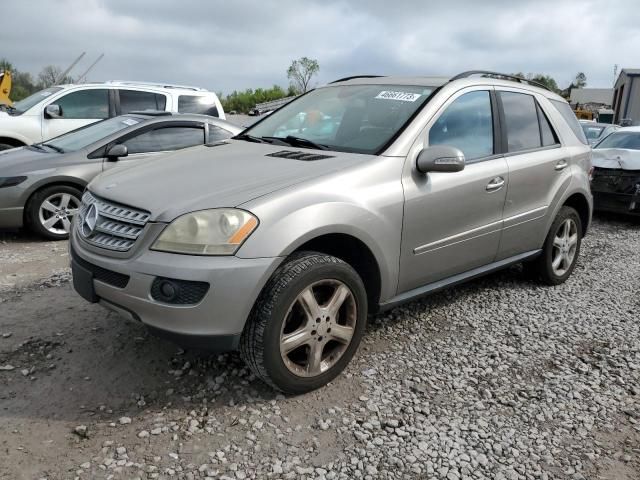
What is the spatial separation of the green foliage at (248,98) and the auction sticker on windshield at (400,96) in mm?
31580

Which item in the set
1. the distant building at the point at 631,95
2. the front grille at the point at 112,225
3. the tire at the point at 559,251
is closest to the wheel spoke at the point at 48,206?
the front grille at the point at 112,225

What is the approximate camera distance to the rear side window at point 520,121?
401cm

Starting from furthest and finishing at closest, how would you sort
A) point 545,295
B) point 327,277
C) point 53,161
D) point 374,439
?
point 53,161, point 545,295, point 327,277, point 374,439

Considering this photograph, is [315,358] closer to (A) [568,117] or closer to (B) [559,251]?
(B) [559,251]

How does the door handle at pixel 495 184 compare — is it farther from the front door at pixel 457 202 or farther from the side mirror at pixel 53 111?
the side mirror at pixel 53 111

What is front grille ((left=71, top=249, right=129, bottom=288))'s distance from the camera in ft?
8.54

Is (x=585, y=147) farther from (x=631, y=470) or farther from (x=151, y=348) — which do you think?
(x=151, y=348)

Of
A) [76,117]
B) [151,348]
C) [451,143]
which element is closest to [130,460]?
[151,348]

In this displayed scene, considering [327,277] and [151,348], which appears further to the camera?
[151,348]

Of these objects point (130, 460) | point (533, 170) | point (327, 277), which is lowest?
point (130, 460)

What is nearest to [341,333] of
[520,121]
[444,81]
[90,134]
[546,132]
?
[444,81]

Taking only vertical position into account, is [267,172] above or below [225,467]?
above

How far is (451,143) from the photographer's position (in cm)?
351

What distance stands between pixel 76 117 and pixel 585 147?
725 cm
